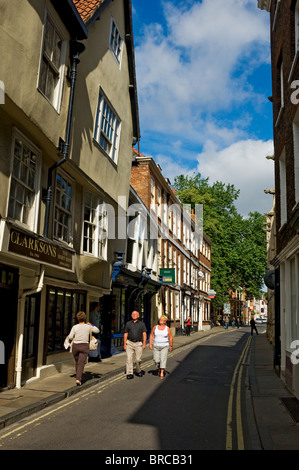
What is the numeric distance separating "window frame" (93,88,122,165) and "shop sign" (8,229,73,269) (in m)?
4.32

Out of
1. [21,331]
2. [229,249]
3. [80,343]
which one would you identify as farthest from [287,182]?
[229,249]

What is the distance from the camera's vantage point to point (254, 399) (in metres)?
9.91

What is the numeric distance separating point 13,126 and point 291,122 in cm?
682

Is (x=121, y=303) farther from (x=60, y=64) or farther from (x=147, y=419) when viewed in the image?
(x=147, y=419)

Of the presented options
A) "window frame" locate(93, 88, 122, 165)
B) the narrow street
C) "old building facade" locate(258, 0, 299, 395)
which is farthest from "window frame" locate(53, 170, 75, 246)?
"old building facade" locate(258, 0, 299, 395)

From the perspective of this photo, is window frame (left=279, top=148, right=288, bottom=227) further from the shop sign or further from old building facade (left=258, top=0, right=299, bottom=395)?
the shop sign

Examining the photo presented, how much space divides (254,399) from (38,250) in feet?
19.4

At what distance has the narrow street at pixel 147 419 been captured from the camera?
6.42m

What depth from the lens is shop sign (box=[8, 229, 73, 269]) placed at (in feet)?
29.7

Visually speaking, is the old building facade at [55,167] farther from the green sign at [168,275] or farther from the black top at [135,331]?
the green sign at [168,275]

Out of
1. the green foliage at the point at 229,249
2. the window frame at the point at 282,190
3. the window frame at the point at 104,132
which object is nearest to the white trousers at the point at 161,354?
the window frame at the point at 282,190

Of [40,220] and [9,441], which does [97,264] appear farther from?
[9,441]

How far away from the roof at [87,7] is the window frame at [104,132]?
229 centimetres

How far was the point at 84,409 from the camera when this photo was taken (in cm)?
871
